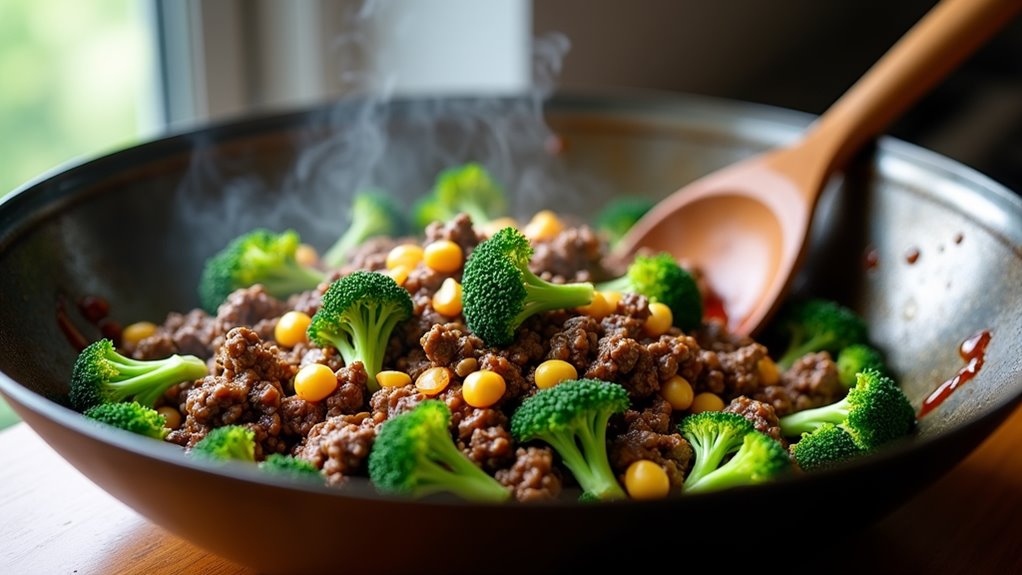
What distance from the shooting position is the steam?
68.0 inches

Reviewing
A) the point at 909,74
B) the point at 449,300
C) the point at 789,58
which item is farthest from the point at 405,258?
the point at 789,58

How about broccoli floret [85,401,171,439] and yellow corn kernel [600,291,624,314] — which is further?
yellow corn kernel [600,291,624,314]

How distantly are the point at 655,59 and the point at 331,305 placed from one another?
70.2 inches

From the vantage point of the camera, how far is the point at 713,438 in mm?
1071

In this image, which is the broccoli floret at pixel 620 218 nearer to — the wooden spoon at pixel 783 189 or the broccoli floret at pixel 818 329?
the wooden spoon at pixel 783 189

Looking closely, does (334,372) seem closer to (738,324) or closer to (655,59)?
(738,324)

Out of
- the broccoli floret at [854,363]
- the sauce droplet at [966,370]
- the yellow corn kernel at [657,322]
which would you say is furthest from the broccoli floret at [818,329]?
the yellow corn kernel at [657,322]

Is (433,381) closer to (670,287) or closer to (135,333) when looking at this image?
(670,287)

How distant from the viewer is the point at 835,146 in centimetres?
159

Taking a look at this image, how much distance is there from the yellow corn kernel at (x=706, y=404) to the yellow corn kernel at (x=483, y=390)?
0.26 meters

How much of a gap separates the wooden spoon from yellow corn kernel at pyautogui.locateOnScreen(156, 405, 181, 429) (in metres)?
0.81

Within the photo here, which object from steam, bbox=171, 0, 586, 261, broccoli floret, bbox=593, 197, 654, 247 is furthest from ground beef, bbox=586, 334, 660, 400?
steam, bbox=171, 0, 586, 261

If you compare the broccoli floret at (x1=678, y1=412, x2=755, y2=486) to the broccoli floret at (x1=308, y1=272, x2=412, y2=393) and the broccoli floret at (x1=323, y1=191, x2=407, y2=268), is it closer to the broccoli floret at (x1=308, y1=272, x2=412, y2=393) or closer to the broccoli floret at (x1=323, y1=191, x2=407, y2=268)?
the broccoli floret at (x1=308, y1=272, x2=412, y2=393)

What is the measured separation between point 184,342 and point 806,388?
2.73 feet
